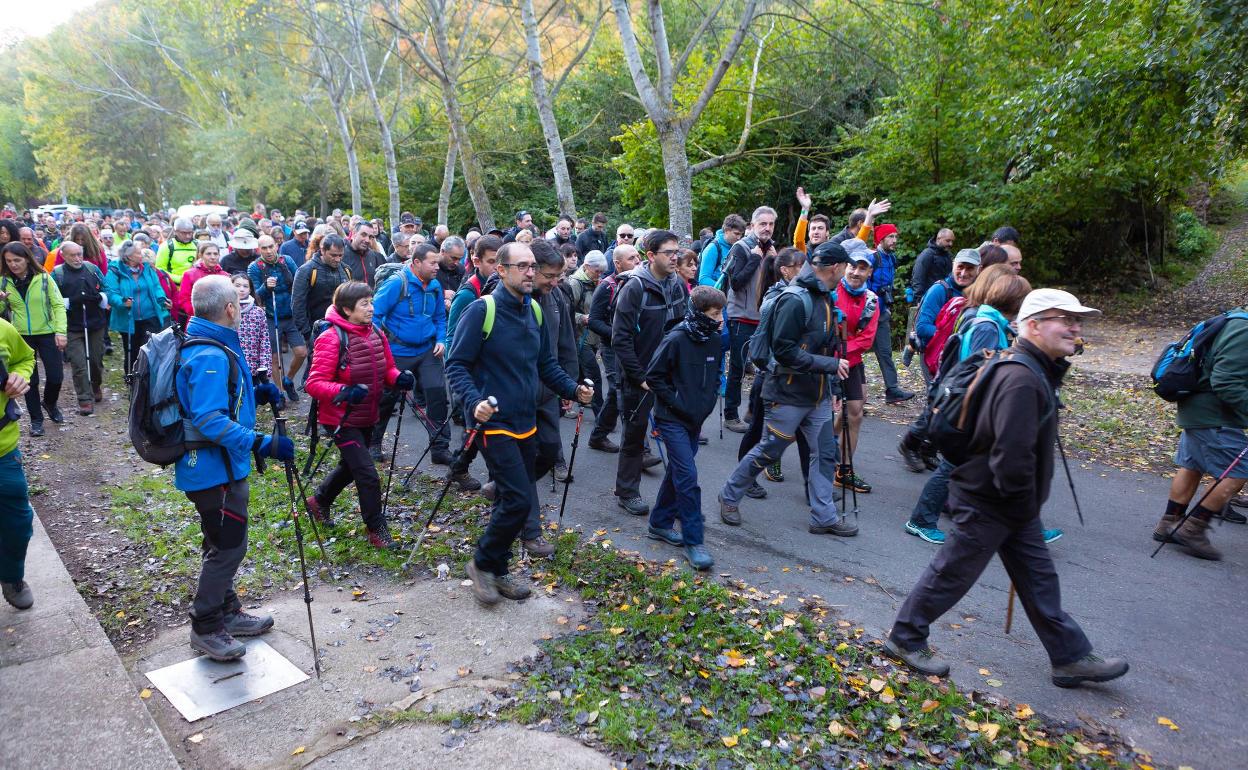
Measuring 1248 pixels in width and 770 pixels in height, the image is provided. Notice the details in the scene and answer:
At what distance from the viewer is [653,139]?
64.2ft

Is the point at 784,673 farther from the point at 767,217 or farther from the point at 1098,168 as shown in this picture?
the point at 1098,168

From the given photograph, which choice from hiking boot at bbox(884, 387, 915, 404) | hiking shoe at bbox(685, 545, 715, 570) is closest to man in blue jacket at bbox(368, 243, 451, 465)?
hiking shoe at bbox(685, 545, 715, 570)

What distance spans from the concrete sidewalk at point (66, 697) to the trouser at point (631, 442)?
370cm

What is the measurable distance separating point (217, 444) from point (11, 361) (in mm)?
1730

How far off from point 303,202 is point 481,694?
140 ft

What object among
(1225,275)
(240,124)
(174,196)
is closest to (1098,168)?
(1225,275)

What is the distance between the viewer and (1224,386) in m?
5.36

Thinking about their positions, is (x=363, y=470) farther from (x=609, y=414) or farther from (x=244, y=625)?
(x=609, y=414)

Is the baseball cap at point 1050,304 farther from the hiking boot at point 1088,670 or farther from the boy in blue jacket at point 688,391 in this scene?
the boy in blue jacket at point 688,391

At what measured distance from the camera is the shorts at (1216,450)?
546 cm

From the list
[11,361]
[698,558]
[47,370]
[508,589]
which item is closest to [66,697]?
[11,361]

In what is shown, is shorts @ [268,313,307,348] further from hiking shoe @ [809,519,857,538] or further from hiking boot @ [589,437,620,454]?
hiking shoe @ [809,519,857,538]

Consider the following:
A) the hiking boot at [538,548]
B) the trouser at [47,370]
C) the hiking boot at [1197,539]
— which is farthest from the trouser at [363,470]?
the hiking boot at [1197,539]

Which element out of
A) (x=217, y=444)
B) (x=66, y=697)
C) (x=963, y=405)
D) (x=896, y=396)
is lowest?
(x=66, y=697)
